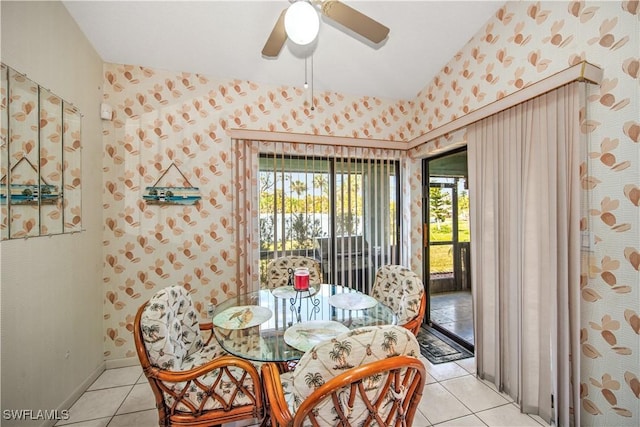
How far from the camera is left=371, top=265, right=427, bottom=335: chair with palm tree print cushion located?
1.79 metres

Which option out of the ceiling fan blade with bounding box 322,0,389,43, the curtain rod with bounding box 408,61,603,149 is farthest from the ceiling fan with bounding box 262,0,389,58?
the curtain rod with bounding box 408,61,603,149

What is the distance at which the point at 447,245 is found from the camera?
10.8ft

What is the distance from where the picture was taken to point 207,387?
1385 millimetres

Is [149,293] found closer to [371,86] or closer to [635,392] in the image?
[371,86]

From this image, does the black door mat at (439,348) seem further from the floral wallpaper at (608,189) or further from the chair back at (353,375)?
the chair back at (353,375)

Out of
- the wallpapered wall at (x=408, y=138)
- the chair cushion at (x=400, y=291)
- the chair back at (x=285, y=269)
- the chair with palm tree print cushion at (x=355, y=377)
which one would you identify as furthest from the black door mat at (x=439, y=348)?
the chair with palm tree print cushion at (x=355, y=377)

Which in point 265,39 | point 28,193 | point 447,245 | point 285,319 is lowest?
point 285,319

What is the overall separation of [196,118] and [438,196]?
9.17 ft

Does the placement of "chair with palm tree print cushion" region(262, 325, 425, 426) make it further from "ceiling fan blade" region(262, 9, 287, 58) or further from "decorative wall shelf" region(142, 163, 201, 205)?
"decorative wall shelf" region(142, 163, 201, 205)

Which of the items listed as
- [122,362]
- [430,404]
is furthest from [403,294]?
[122,362]

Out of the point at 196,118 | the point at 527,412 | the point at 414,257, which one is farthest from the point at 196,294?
the point at 527,412

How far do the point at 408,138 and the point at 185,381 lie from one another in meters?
3.17

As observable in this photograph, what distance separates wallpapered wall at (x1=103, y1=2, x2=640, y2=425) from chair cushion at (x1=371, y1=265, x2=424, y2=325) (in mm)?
975

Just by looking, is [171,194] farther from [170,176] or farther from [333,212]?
[333,212]
